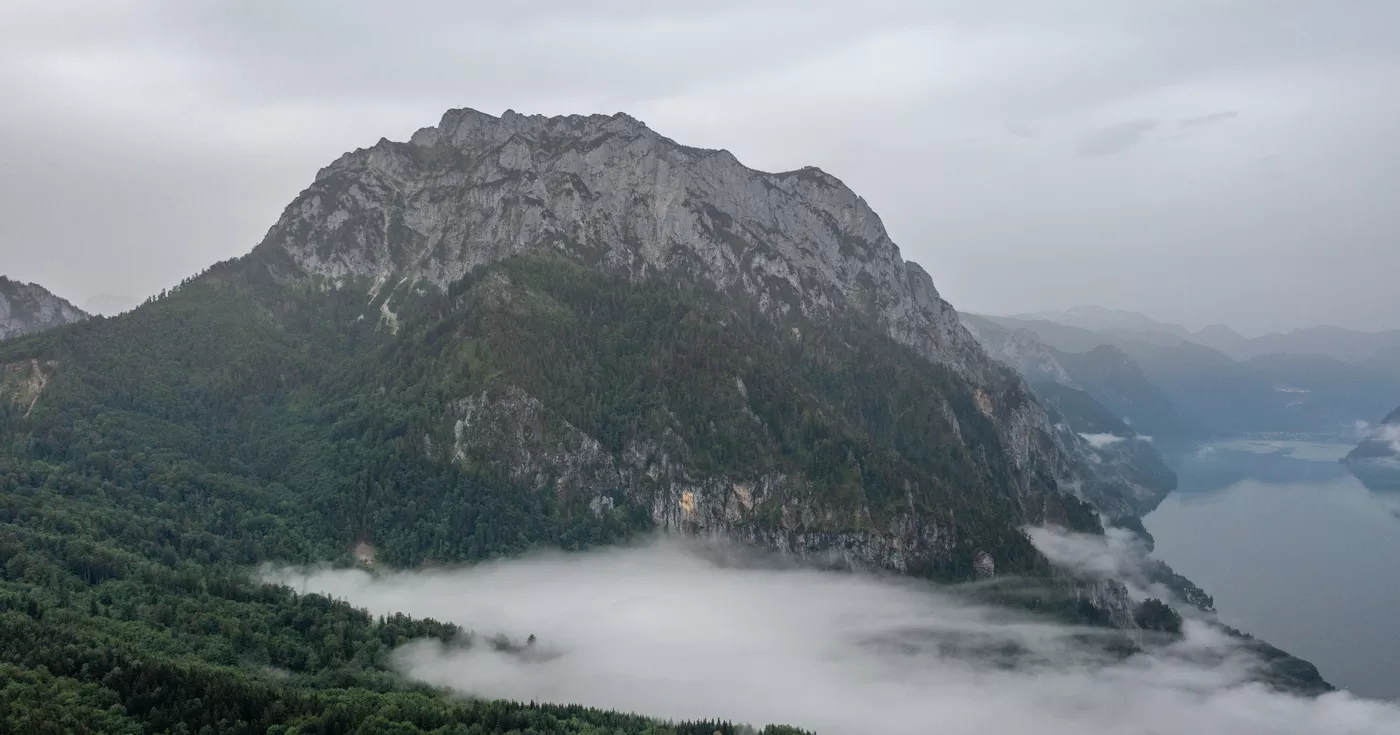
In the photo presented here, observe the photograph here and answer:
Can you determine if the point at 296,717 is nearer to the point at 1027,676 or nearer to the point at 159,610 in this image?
the point at 159,610

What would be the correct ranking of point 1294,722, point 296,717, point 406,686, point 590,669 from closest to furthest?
point 296,717
point 406,686
point 590,669
point 1294,722

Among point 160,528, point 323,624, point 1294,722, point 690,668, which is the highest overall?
point 160,528

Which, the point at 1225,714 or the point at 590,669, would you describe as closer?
the point at 590,669

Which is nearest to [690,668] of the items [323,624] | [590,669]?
[590,669]

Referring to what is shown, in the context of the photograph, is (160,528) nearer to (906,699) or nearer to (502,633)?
(502,633)

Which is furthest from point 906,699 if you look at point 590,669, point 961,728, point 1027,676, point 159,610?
point 159,610

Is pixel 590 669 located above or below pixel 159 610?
below

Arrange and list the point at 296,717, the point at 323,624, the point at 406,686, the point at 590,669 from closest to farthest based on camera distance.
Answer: the point at 296,717
the point at 406,686
the point at 323,624
the point at 590,669

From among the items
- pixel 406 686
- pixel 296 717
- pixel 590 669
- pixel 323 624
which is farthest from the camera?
pixel 590 669

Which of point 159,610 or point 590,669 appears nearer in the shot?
point 159,610
